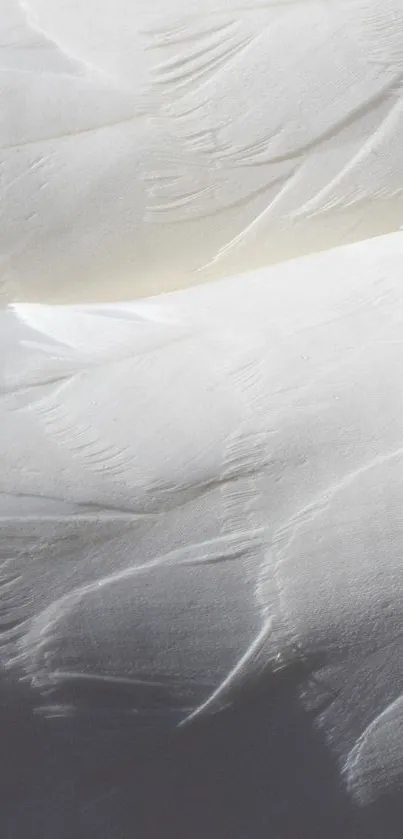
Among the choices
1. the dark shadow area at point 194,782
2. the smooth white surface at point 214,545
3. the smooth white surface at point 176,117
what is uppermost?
the smooth white surface at point 176,117

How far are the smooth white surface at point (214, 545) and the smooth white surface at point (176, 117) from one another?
18 cm

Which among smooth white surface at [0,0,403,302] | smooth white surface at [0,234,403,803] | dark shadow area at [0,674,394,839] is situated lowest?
dark shadow area at [0,674,394,839]

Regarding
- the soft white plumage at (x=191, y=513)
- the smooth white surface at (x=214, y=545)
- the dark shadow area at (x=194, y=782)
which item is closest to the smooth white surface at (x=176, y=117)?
the soft white plumage at (x=191, y=513)

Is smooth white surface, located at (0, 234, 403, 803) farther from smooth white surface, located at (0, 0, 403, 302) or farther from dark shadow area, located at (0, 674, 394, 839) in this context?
smooth white surface, located at (0, 0, 403, 302)

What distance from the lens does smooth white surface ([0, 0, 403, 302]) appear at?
2.35 ft

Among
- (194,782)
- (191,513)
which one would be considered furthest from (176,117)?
(194,782)

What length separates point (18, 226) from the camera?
2.41 ft

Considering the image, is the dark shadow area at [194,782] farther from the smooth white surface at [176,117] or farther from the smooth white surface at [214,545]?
the smooth white surface at [176,117]

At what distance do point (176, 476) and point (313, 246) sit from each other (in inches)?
11.3

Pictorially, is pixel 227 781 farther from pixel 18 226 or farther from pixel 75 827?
pixel 18 226

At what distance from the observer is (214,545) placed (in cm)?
61

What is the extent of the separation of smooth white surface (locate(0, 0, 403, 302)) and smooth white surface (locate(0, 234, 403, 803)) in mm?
184

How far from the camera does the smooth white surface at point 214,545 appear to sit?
0.61 m

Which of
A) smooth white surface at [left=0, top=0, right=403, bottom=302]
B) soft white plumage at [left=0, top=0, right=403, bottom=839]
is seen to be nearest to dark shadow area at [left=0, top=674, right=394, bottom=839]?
soft white plumage at [left=0, top=0, right=403, bottom=839]
